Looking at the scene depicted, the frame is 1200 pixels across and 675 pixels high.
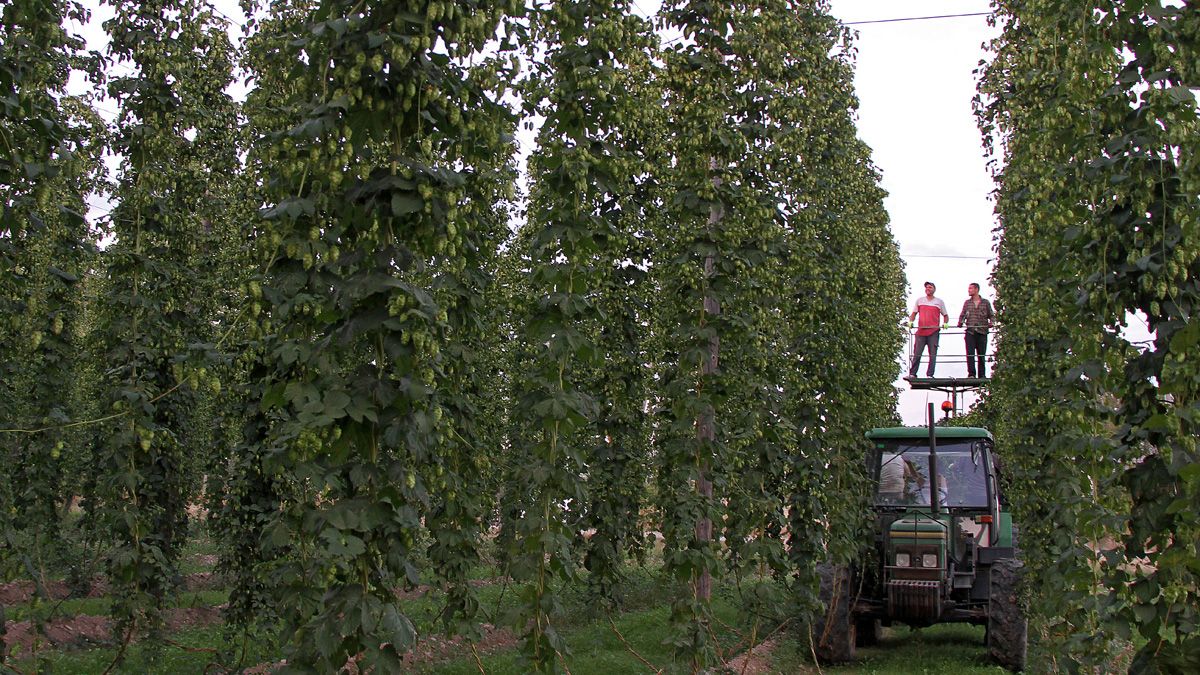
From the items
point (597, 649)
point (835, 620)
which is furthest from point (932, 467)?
point (597, 649)

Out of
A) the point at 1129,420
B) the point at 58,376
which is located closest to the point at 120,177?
the point at 58,376

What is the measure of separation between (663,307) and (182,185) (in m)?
5.59

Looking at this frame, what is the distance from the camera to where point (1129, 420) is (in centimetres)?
601

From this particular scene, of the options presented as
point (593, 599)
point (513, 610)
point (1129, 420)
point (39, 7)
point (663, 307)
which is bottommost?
point (593, 599)

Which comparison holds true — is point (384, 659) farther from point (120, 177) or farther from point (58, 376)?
point (58, 376)

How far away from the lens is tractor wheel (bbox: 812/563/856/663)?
12961 mm

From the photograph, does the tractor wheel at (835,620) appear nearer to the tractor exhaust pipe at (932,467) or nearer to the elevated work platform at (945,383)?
the tractor exhaust pipe at (932,467)

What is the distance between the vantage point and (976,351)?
1630 cm

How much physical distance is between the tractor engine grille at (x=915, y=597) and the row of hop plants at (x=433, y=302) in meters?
0.92

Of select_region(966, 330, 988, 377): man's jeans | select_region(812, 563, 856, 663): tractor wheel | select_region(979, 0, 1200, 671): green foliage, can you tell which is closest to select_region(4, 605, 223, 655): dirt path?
select_region(812, 563, 856, 663): tractor wheel

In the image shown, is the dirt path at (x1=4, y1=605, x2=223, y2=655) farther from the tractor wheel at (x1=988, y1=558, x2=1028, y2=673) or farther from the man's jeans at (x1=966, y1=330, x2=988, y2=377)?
the man's jeans at (x1=966, y1=330, x2=988, y2=377)

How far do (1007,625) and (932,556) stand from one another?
4.00 ft

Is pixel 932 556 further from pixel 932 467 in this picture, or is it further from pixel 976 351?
pixel 976 351

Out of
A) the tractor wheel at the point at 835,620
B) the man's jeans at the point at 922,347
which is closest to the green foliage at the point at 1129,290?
the tractor wheel at the point at 835,620
